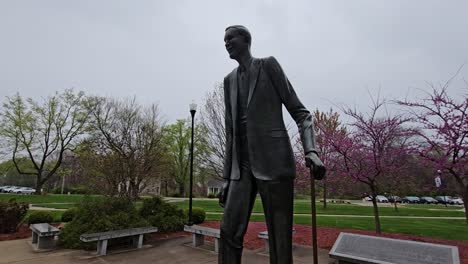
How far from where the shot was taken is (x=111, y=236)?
7.45 m

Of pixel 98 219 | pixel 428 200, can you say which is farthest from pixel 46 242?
pixel 428 200

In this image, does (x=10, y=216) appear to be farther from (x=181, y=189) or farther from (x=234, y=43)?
(x=181, y=189)

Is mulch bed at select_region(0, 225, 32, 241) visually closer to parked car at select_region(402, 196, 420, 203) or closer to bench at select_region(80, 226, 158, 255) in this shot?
bench at select_region(80, 226, 158, 255)

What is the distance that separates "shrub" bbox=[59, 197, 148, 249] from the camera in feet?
26.5

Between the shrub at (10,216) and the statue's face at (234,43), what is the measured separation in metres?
11.3

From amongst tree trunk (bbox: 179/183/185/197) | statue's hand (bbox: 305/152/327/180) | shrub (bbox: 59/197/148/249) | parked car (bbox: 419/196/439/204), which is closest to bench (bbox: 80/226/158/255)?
shrub (bbox: 59/197/148/249)

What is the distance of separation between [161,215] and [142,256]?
328 centimetres

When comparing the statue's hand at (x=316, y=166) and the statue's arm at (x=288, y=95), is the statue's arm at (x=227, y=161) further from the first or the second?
the statue's hand at (x=316, y=166)

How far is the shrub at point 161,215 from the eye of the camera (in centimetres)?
1020

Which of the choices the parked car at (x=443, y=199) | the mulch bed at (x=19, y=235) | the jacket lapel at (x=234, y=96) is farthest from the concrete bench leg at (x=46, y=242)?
the parked car at (x=443, y=199)

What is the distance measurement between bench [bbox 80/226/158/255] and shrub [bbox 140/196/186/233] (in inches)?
65.0

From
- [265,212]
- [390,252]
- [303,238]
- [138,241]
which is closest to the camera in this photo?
[265,212]

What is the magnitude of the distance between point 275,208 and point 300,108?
94 cm

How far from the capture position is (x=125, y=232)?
7887 millimetres
